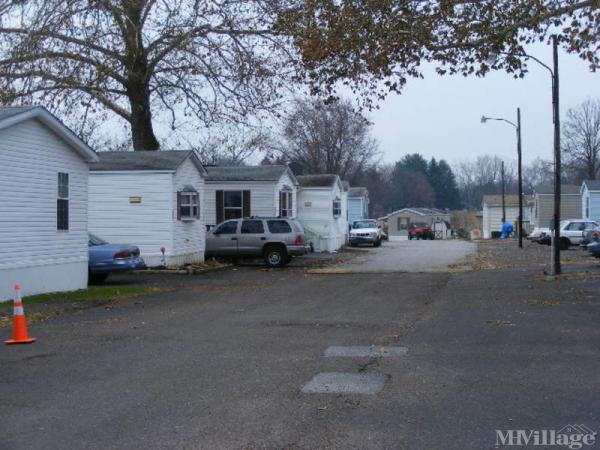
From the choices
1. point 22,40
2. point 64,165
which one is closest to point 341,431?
point 64,165

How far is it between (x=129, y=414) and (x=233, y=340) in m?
4.09

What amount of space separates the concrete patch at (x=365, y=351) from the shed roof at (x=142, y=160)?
16269 millimetres

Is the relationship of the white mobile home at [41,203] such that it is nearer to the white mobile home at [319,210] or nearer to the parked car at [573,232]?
the white mobile home at [319,210]

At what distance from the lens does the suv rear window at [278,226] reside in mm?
28000

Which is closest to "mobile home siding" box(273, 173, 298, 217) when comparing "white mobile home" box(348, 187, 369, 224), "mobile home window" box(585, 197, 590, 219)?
"mobile home window" box(585, 197, 590, 219)

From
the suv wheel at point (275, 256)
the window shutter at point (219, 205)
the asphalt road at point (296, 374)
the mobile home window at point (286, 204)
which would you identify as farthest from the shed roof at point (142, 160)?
the asphalt road at point (296, 374)

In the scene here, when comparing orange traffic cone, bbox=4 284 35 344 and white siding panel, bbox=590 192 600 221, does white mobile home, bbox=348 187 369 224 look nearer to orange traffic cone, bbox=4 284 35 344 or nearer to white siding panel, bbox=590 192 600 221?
white siding panel, bbox=590 192 600 221

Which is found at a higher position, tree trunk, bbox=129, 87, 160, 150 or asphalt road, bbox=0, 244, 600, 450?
tree trunk, bbox=129, 87, 160, 150

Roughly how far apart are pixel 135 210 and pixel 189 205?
2119 millimetres

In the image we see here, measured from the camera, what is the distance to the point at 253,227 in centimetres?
2811

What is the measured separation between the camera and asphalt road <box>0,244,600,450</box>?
613cm

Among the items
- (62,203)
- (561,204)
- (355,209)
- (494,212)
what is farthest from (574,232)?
(494,212)

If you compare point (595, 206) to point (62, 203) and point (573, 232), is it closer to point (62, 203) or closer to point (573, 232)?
point (573, 232)

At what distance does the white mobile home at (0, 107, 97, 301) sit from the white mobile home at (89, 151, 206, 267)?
18.4 feet
